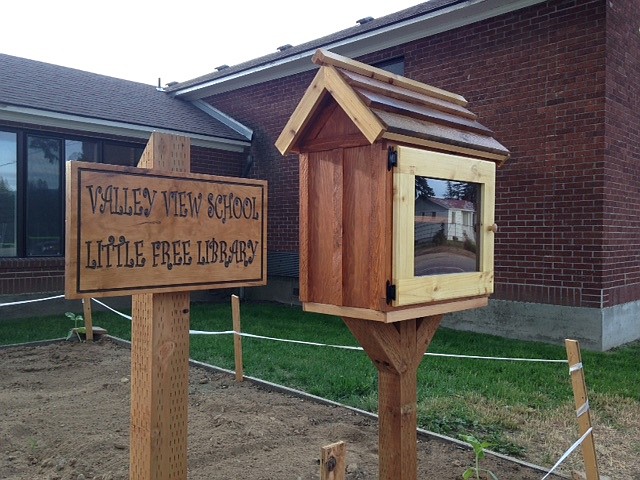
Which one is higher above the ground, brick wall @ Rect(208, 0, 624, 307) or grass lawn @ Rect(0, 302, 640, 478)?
brick wall @ Rect(208, 0, 624, 307)

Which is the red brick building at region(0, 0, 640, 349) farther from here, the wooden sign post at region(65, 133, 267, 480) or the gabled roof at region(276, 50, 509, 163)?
the wooden sign post at region(65, 133, 267, 480)

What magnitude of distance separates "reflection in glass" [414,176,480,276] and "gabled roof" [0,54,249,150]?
8278 mm

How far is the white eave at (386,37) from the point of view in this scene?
26.6 feet

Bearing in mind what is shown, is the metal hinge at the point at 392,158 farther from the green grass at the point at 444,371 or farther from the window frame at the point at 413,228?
the green grass at the point at 444,371

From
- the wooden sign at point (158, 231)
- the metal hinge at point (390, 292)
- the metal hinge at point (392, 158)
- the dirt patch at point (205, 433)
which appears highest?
the metal hinge at point (392, 158)

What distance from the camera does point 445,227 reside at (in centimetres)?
277

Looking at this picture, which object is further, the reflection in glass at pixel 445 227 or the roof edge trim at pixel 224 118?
the roof edge trim at pixel 224 118

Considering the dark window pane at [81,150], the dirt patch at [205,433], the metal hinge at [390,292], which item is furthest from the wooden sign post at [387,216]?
the dark window pane at [81,150]

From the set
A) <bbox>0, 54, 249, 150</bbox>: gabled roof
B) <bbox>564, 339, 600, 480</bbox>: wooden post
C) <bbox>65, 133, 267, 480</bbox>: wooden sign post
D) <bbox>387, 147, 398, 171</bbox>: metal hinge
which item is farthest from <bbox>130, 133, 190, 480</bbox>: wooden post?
<bbox>0, 54, 249, 150</bbox>: gabled roof

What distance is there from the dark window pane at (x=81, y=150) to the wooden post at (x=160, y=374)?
28.5 ft

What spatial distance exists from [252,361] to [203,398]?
128 centimetres

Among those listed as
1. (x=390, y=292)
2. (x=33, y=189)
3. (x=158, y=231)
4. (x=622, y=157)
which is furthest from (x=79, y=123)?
(x=390, y=292)

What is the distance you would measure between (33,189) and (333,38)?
5.62m

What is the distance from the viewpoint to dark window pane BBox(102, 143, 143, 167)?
415 inches
